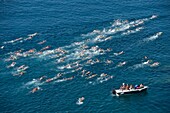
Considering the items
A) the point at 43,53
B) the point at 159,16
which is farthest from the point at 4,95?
the point at 159,16

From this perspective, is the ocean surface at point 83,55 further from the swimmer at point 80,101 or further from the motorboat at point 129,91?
the motorboat at point 129,91

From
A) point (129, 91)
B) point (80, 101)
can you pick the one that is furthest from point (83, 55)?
point (80, 101)

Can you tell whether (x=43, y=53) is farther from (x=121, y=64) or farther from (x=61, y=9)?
(x=61, y=9)

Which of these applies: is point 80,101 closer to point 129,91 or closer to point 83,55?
point 129,91

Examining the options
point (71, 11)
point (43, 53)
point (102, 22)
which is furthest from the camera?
point (71, 11)

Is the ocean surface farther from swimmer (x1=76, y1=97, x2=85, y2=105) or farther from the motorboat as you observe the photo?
the motorboat


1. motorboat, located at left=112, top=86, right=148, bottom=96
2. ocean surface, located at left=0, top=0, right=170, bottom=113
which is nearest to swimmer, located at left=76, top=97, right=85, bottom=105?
ocean surface, located at left=0, top=0, right=170, bottom=113

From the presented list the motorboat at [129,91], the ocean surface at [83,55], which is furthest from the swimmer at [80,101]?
the motorboat at [129,91]

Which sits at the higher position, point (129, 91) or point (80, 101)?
point (129, 91)
